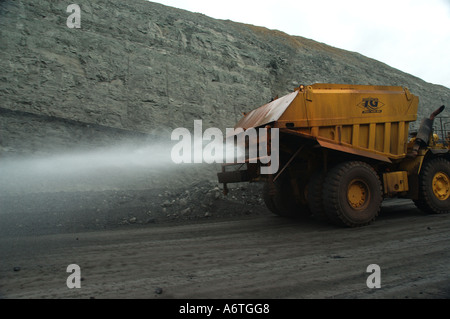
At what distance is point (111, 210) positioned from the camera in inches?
388

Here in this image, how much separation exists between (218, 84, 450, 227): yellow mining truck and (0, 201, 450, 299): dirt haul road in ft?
2.52

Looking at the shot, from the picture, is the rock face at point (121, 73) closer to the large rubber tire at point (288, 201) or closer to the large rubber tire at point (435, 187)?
the large rubber tire at point (288, 201)

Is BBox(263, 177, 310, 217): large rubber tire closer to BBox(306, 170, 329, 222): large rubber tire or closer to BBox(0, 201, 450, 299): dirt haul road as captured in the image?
BBox(306, 170, 329, 222): large rubber tire

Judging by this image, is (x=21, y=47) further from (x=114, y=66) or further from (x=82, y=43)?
(x=114, y=66)

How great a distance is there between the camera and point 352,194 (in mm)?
6672

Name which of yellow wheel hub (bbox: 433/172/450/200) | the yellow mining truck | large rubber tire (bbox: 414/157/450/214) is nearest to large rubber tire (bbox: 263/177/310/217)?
the yellow mining truck

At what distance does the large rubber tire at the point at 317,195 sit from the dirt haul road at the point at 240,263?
294 mm

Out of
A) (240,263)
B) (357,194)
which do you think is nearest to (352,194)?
(357,194)

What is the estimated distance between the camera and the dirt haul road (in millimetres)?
3018

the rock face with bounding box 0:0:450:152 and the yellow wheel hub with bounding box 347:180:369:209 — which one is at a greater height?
the rock face with bounding box 0:0:450:152

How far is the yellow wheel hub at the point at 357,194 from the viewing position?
21.8ft

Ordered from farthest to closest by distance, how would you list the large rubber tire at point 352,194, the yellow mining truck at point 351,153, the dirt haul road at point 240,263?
1. the yellow mining truck at point 351,153
2. the large rubber tire at point 352,194
3. the dirt haul road at point 240,263

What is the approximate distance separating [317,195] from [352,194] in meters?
0.76

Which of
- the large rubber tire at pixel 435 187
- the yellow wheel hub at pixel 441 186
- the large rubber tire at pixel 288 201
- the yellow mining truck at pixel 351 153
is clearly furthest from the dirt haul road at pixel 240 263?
the large rubber tire at pixel 288 201
